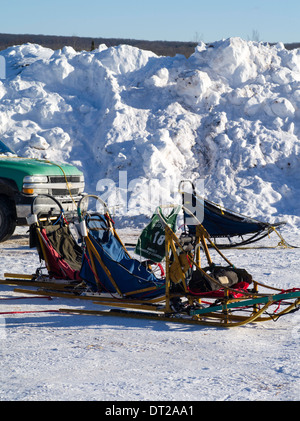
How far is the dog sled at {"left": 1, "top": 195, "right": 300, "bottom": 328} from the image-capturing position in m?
6.13

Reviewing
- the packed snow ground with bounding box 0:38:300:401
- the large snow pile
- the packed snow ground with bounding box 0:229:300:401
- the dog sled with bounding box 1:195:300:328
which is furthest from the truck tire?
the packed snow ground with bounding box 0:229:300:401

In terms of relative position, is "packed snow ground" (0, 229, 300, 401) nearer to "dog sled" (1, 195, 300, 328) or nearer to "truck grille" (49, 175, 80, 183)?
"dog sled" (1, 195, 300, 328)

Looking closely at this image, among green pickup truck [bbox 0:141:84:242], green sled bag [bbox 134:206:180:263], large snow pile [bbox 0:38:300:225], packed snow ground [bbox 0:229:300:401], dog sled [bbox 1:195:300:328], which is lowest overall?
packed snow ground [bbox 0:229:300:401]

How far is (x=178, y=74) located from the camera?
18.0m

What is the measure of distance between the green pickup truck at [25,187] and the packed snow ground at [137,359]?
354 cm

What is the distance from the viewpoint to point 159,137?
15750mm

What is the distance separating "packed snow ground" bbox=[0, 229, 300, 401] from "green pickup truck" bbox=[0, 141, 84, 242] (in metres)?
3.54

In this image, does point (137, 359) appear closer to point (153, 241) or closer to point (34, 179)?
point (153, 241)

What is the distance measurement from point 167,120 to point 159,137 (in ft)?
3.97

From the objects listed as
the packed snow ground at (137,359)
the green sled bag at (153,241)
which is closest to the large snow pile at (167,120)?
the green sled bag at (153,241)

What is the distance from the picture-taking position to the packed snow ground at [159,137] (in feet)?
20.9

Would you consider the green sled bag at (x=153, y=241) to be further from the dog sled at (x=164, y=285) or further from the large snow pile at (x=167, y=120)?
the large snow pile at (x=167, y=120)

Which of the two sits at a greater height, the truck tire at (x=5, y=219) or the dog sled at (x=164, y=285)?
the truck tire at (x=5, y=219)

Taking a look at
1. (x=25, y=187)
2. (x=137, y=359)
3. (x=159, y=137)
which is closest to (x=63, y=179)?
(x=25, y=187)
